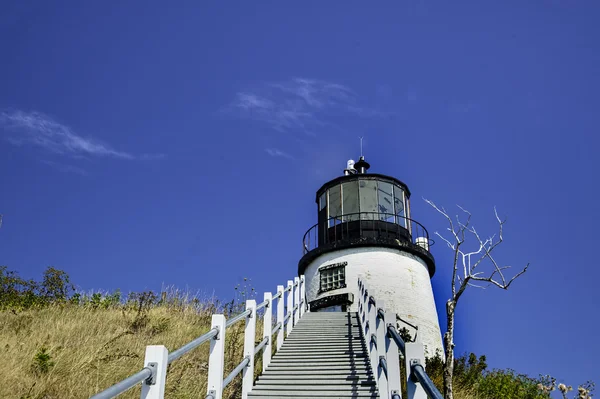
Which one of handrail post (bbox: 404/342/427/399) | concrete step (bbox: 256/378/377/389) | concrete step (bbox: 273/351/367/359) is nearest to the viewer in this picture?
handrail post (bbox: 404/342/427/399)

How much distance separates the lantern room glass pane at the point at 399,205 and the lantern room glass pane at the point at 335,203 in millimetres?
1803

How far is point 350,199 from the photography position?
665 inches

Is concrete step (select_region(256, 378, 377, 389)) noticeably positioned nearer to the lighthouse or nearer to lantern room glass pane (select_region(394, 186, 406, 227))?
the lighthouse

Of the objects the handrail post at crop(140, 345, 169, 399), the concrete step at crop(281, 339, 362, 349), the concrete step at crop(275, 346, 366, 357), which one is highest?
the concrete step at crop(281, 339, 362, 349)

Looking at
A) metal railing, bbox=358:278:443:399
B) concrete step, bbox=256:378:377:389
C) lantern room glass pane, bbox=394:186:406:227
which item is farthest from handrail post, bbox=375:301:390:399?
lantern room glass pane, bbox=394:186:406:227

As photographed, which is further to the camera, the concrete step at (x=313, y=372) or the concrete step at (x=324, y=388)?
the concrete step at (x=313, y=372)

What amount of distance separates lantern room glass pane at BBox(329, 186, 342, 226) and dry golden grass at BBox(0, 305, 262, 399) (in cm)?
616

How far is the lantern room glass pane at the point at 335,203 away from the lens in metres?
17.0

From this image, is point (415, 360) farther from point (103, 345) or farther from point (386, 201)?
point (386, 201)

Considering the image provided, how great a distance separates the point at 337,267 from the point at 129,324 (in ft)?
22.8

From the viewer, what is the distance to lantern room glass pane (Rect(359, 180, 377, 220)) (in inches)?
647

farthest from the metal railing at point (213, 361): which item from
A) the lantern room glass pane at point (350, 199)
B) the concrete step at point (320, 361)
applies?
the lantern room glass pane at point (350, 199)

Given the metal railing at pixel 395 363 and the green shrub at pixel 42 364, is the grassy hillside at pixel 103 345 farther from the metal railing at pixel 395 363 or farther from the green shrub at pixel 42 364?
the metal railing at pixel 395 363

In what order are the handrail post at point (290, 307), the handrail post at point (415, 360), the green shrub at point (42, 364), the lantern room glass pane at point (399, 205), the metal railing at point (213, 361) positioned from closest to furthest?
the metal railing at point (213, 361)
the handrail post at point (415, 360)
the green shrub at point (42, 364)
the handrail post at point (290, 307)
the lantern room glass pane at point (399, 205)
